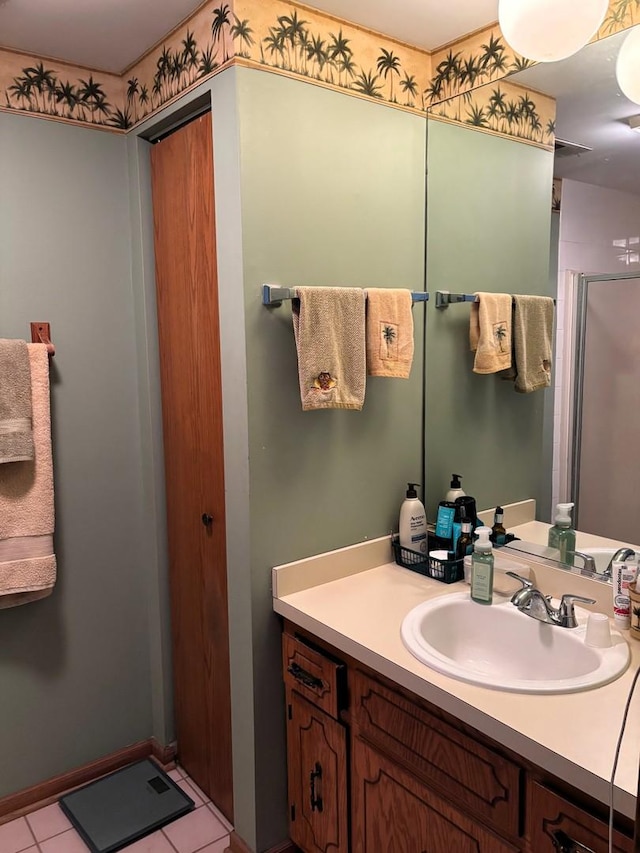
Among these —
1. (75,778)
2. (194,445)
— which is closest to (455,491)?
(194,445)

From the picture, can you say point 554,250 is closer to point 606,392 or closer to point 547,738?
point 606,392

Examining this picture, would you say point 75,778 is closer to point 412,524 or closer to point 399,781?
point 399,781

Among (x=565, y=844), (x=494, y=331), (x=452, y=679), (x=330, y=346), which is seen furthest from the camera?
(x=494, y=331)

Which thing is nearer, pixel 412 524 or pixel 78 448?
pixel 412 524

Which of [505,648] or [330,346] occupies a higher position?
[330,346]

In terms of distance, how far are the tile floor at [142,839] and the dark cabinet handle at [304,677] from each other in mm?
670

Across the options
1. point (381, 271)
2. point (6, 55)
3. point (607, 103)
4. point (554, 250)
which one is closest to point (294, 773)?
point (381, 271)

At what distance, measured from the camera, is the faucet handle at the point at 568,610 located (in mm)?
1492

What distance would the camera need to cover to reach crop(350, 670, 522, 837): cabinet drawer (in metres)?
1.22

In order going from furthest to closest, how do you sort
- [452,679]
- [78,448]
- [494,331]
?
[78,448] < [494,331] < [452,679]

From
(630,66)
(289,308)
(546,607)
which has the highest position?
(630,66)

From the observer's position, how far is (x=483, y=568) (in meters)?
1.66

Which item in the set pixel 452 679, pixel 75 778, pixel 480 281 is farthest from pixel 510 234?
pixel 75 778

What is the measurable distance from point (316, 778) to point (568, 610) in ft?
2.59
